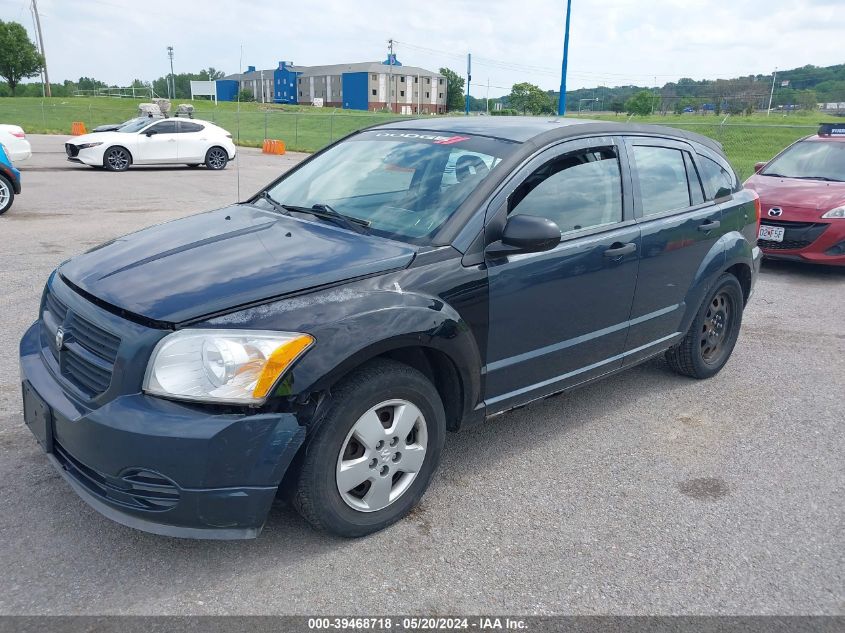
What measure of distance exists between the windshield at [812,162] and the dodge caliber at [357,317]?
5982 mm

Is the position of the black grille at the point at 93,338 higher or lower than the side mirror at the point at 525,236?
lower

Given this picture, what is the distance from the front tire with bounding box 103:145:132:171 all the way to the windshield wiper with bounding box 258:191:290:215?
57.3 ft

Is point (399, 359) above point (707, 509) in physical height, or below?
above

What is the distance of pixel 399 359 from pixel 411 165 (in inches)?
49.1

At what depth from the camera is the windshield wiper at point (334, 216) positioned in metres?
3.60

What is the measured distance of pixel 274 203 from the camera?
13.9ft

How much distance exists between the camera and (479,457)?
397cm

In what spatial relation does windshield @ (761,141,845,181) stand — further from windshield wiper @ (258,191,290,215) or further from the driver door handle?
windshield wiper @ (258,191,290,215)


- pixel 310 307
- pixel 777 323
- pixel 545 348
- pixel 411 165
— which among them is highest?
pixel 411 165

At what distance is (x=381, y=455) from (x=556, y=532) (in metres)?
0.88

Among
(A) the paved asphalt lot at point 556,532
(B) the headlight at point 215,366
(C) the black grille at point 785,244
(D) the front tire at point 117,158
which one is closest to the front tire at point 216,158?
(D) the front tire at point 117,158

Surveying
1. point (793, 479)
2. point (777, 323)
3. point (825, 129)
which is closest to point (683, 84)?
point (825, 129)

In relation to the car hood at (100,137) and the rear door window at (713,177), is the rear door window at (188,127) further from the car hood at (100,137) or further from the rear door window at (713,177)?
the rear door window at (713,177)

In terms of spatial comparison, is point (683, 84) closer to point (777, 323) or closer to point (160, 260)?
point (777, 323)
